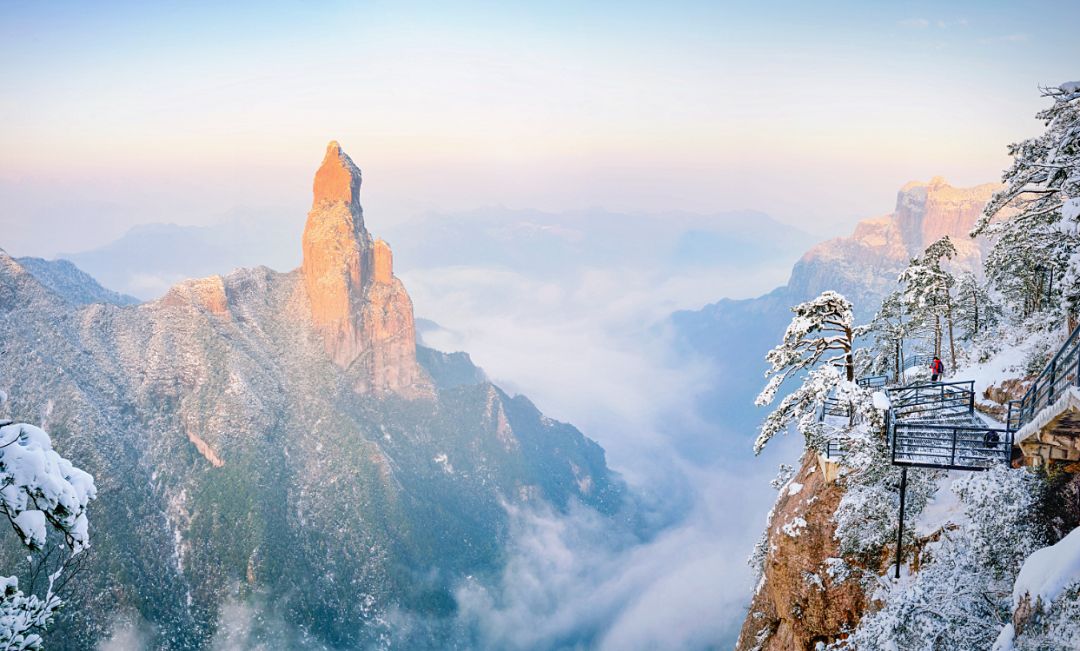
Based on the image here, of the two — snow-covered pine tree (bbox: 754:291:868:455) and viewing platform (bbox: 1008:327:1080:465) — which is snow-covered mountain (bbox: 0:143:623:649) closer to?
snow-covered pine tree (bbox: 754:291:868:455)

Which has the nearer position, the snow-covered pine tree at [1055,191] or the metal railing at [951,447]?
the snow-covered pine tree at [1055,191]

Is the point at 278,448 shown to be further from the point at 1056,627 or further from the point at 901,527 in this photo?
the point at 1056,627

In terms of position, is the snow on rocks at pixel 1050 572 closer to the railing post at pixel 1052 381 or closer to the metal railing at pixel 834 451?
the railing post at pixel 1052 381

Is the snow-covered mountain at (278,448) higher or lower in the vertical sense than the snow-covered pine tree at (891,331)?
lower

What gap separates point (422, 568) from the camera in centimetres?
12588

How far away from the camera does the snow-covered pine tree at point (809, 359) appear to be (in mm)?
21781

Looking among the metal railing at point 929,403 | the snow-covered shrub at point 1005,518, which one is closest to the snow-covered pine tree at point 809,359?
the metal railing at point 929,403

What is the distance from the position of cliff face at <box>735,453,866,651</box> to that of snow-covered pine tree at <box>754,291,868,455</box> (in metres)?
3.33

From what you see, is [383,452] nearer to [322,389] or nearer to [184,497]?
[322,389]

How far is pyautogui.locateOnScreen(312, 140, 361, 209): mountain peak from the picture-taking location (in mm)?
160900

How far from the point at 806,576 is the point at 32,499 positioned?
23.4 meters

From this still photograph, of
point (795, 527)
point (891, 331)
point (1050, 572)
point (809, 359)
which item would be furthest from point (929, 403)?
point (891, 331)

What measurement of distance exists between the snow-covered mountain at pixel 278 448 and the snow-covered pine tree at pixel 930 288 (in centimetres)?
9370

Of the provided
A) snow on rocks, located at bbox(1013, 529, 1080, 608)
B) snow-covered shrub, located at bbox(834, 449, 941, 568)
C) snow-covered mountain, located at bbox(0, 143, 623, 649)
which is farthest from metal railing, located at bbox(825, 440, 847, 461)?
snow-covered mountain, located at bbox(0, 143, 623, 649)
